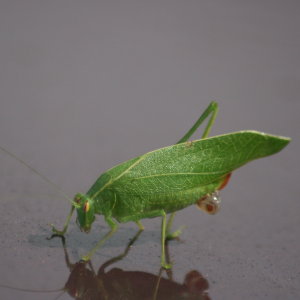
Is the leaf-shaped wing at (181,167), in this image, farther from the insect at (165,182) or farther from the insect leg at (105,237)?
the insect leg at (105,237)

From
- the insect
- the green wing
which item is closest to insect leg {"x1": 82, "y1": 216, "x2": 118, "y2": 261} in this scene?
the insect

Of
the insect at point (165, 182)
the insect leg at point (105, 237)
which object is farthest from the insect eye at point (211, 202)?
the insect leg at point (105, 237)

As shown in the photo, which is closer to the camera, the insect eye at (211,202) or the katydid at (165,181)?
the katydid at (165,181)

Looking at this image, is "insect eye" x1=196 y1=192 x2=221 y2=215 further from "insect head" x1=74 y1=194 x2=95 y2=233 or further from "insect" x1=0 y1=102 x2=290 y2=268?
"insect head" x1=74 y1=194 x2=95 y2=233

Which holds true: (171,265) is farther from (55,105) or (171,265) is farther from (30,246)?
(55,105)

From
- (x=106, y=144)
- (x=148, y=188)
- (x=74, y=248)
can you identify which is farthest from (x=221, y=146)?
(x=106, y=144)

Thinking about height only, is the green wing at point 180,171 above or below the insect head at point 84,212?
above
